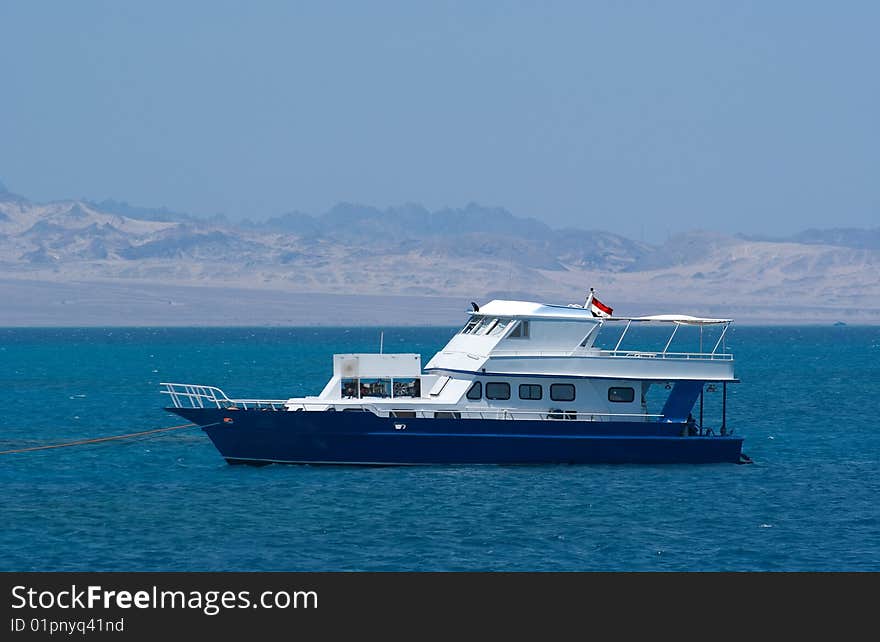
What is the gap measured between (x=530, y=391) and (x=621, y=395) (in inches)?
110

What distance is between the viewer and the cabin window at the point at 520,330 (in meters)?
45.4

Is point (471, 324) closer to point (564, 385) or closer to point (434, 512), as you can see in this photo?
point (564, 385)

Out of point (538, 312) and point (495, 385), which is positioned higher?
point (538, 312)

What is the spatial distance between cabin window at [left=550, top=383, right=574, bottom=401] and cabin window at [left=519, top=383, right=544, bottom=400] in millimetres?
356

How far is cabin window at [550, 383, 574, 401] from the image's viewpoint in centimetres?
4534

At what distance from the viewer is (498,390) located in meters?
45.0

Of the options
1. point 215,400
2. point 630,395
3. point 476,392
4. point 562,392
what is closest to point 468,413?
point 476,392

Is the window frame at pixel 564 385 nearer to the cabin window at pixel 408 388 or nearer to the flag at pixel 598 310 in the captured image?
the flag at pixel 598 310

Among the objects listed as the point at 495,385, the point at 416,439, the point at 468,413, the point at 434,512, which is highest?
the point at 495,385

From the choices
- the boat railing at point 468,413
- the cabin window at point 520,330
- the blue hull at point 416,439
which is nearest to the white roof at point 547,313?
the cabin window at point 520,330

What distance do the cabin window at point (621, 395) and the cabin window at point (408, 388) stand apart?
576cm

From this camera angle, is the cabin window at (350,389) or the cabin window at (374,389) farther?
the cabin window at (374,389)
